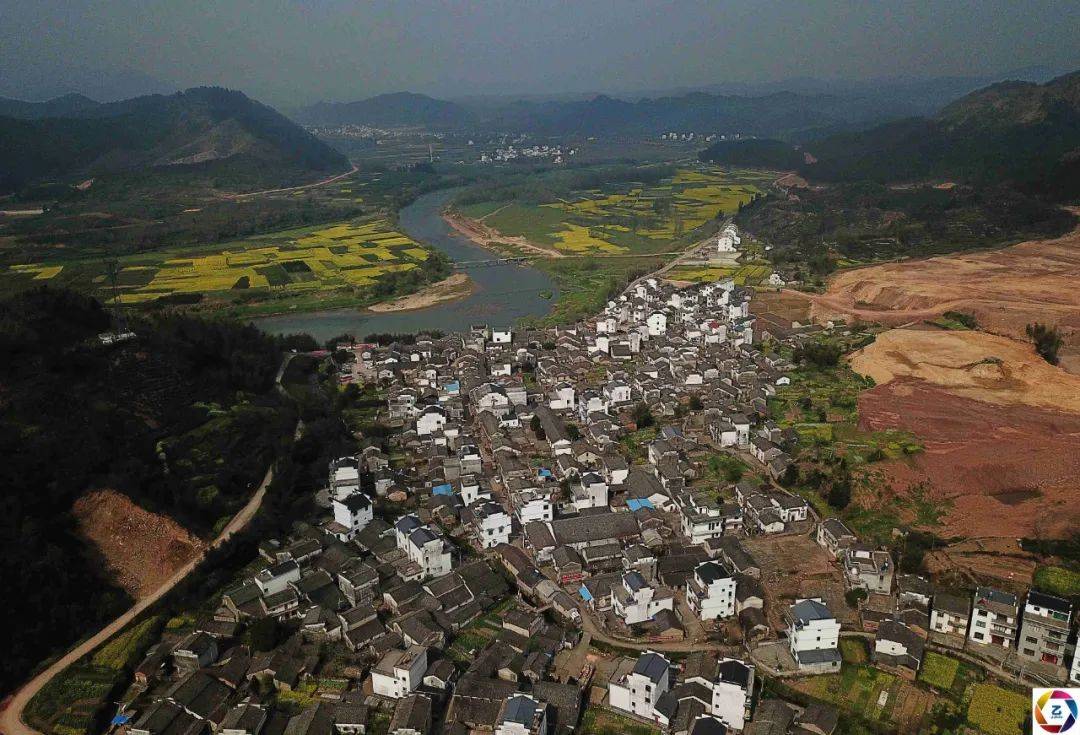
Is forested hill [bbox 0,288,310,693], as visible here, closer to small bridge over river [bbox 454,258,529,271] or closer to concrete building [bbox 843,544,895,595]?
concrete building [bbox 843,544,895,595]

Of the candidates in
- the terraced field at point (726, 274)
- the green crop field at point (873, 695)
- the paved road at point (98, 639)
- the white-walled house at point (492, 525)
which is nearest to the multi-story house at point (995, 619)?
the green crop field at point (873, 695)

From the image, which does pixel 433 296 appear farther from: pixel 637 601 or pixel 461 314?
pixel 637 601

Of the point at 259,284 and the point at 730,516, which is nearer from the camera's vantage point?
the point at 730,516

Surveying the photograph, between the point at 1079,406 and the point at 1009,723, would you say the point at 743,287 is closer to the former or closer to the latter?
the point at 1079,406

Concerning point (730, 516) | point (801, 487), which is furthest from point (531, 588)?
point (801, 487)

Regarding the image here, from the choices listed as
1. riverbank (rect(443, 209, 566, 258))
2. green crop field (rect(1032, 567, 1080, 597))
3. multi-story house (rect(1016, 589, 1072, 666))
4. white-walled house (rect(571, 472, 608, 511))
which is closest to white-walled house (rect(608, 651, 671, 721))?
white-walled house (rect(571, 472, 608, 511))

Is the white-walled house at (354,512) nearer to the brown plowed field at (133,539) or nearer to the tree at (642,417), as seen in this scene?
the brown plowed field at (133,539)
